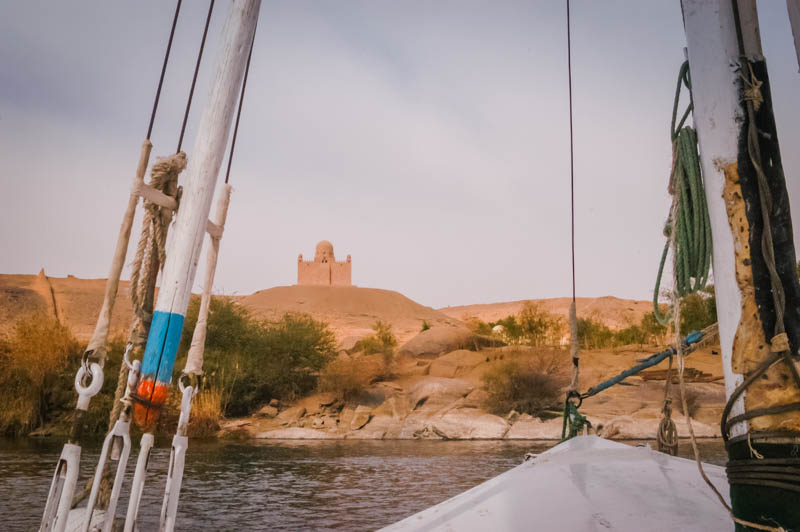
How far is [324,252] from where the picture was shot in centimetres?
8688

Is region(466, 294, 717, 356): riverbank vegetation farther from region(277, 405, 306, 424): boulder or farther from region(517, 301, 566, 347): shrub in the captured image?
region(277, 405, 306, 424): boulder

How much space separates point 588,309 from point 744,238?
64290 millimetres

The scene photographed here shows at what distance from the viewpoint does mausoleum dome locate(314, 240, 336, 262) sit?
3393 inches

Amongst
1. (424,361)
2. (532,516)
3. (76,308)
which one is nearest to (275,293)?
(76,308)

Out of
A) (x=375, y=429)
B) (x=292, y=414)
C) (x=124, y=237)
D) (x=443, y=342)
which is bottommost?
(x=375, y=429)

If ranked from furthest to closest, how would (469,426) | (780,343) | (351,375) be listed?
(351,375), (469,426), (780,343)

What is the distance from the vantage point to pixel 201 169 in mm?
2598

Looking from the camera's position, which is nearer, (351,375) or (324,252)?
(351,375)

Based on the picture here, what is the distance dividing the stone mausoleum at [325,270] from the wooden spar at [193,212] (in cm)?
8380

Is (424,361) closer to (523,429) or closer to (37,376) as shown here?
(523,429)

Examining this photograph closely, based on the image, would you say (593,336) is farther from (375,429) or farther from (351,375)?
(375,429)

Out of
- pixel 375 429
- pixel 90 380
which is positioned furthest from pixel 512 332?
pixel 90 380

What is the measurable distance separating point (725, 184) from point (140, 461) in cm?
234

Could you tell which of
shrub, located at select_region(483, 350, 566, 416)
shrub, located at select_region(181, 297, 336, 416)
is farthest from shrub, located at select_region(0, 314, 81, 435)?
shrub, located at select_region(483, 350, 566, 416)
